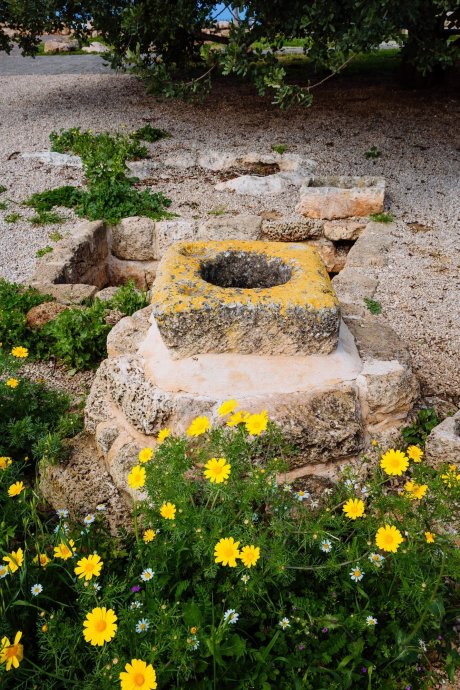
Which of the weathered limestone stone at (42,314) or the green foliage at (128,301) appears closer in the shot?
the weathered limestone stone at (42,314)

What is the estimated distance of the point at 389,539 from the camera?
214cm

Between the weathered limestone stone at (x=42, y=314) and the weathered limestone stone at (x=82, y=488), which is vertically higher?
the weathered limestone stone at (x=42, y=314)

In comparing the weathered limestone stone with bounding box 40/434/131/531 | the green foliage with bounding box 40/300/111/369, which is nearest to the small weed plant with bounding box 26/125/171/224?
the green foliage with bounding box 40/300/111/369

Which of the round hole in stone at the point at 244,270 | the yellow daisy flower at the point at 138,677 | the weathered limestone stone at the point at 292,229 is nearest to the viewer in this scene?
the yellow daisy flower at the point at 138,677

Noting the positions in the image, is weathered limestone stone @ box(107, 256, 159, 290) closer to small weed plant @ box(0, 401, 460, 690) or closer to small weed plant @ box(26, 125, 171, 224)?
small weed plant @ box(26, 125, 171, 224)

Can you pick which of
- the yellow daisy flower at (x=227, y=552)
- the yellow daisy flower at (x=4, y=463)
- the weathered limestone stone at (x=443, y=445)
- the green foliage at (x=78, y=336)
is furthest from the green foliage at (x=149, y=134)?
the yellow daisy flower at (x=227, y=552)

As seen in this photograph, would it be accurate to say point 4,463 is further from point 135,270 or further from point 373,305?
point 135,270

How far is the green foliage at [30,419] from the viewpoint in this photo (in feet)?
11.1

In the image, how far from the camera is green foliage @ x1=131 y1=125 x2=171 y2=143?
9133 mm

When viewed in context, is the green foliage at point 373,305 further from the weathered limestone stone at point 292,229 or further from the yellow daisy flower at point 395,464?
the yellow daisy flower at point 395,464

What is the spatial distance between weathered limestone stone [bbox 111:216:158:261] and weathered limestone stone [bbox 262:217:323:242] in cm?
126

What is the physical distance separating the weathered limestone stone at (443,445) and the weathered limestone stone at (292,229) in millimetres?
3656

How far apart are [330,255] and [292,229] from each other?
55 centimetres

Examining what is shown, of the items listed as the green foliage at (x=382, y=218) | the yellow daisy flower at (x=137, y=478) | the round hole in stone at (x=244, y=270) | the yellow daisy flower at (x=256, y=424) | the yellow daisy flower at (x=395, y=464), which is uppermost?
the round hole in stone at (x=244, y=270)
